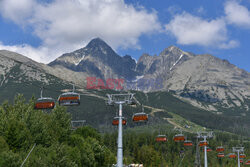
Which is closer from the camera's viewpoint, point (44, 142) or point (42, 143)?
point (44, 142)

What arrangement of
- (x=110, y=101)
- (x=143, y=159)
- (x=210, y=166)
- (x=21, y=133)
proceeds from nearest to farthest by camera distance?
(x=110, y=101) < (x=21, y=133) < (x=143, y=159) < (x=210, y=166)

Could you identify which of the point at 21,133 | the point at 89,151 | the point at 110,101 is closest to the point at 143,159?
the point at 89,151

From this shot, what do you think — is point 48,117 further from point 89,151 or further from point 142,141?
point 142,141

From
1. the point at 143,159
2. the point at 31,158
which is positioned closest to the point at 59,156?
the point at 31,158

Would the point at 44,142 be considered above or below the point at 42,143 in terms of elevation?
above

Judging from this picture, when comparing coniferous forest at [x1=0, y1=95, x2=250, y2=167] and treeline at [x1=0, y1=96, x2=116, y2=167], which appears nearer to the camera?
treeline at [x1=0, y1=96, x2=116, y2=167]

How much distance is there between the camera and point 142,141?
19125cm

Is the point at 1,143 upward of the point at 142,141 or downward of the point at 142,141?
upward

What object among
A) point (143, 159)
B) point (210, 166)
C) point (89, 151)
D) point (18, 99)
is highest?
point (18, 99)

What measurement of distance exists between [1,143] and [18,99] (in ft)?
125

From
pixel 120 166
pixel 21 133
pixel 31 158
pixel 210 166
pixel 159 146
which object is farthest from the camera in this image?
pixel 159 146

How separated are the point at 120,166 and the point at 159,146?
157 metres

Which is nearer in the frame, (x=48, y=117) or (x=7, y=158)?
(x=7, y=158)

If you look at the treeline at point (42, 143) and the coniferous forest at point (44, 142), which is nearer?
the treeline at point (42, 143)
